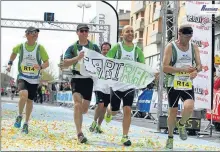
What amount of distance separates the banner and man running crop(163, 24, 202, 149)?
744mm

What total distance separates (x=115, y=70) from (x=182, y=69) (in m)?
1.29

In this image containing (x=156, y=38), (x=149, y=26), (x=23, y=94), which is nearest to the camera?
(x=23, y=94)

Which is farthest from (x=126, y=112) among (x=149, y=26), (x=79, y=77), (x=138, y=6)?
(x=138, y=6)

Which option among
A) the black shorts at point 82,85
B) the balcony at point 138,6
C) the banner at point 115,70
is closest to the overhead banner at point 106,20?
the banner at point 115,70

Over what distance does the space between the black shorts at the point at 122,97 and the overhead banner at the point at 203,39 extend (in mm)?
4260

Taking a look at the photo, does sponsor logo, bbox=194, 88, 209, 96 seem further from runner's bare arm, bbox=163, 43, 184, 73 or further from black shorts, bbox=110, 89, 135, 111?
runner's bare arm, bbox=163, 43, 184, 73

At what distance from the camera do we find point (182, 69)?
690 centimetres

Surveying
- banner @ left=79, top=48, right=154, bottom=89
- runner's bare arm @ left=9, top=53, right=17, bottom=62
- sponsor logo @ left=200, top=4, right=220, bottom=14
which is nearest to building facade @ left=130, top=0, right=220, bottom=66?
sponsor logo @ left=200, top=4, right=220, bottom=14

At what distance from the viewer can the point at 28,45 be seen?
8562mm

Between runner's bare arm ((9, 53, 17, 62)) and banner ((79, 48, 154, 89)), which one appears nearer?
banner ((79, 48, 154, 89))

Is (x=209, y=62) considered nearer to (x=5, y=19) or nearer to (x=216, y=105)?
(x=216, y=105)

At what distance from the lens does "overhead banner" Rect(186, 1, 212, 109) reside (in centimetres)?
1125

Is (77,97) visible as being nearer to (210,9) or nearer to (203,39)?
(210,9)

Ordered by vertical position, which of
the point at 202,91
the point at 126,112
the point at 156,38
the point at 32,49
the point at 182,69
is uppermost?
the point at 156,38
